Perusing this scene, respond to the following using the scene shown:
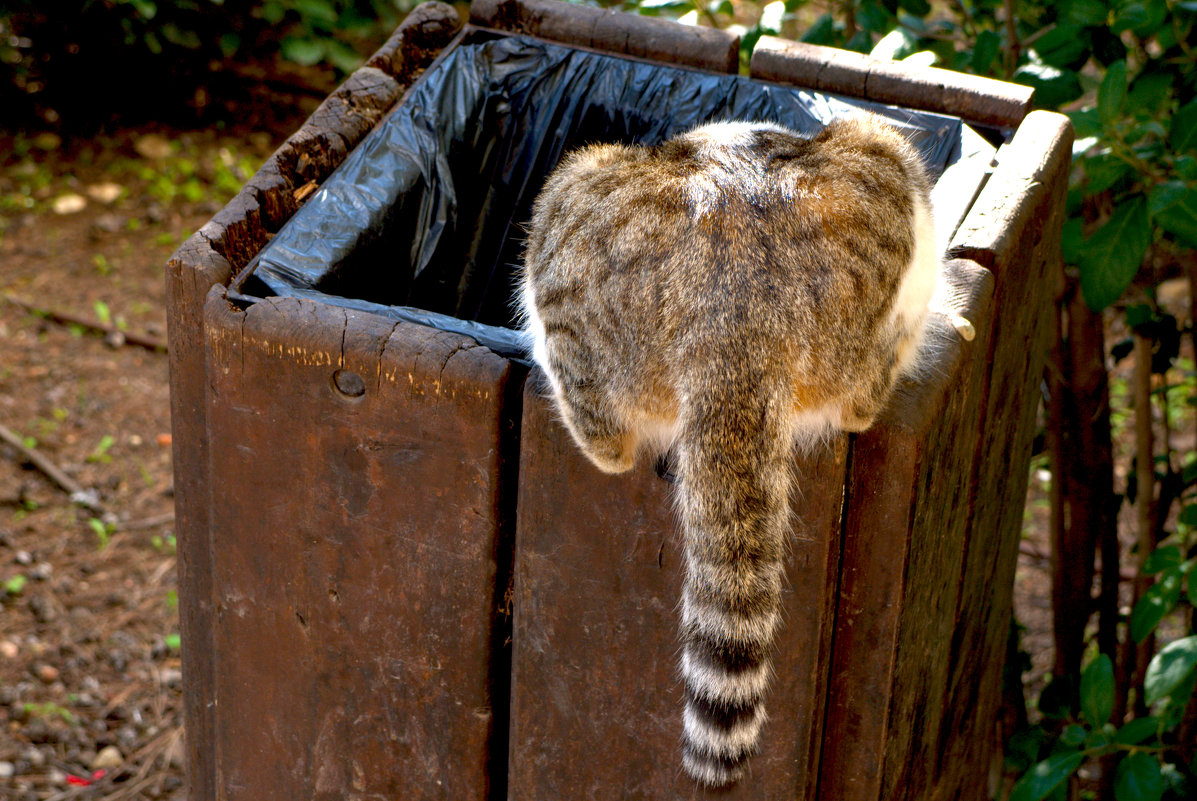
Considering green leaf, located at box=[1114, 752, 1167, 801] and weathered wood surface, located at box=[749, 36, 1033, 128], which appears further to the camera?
weathered wood surface, located at box=[749, 36, 1033, 128]

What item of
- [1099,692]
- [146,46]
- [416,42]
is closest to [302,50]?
[146,46]

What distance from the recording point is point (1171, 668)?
2420mm

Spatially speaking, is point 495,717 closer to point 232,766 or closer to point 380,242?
point 232,766

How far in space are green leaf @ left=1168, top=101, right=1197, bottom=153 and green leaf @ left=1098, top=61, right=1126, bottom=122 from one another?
14cm

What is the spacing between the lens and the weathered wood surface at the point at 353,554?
5.85 feet

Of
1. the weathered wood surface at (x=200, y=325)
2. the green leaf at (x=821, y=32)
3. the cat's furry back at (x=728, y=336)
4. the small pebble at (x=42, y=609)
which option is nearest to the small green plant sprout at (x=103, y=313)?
the small pebble at (x=42, y=609)

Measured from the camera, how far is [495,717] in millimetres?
1948

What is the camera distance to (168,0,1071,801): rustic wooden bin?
1744 millimetres

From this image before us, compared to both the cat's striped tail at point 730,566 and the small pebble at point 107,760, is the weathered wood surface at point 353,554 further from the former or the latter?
the small pebble at point 107,760

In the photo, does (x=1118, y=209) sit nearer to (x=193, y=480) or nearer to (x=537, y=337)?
(x=537, y=337)

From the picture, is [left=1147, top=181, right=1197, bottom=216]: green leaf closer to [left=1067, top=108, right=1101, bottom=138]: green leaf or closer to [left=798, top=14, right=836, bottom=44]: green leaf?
[left=1067, top=108, right=1101, bottom=138]: green leaf

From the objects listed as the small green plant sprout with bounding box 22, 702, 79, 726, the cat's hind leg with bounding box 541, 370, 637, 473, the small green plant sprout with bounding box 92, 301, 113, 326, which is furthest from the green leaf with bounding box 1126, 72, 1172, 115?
the small green plant sprout with bounding box 92, 301, 113, 326

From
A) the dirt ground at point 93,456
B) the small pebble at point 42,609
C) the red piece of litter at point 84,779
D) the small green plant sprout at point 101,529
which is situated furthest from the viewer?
the small green plant sprout at point 101,529

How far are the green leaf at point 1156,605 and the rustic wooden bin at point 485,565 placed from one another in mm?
627
